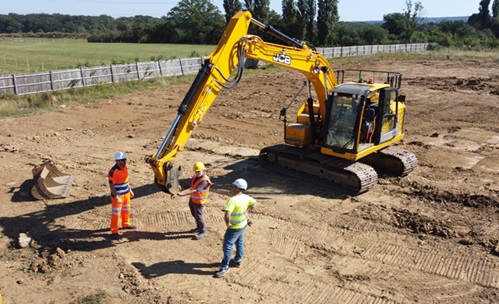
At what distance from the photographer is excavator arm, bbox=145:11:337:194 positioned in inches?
331

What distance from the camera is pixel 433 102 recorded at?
21047 millimetres

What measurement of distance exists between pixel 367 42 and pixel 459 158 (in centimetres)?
5424

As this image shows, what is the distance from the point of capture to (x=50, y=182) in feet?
35.4

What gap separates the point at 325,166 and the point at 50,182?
21.8ft

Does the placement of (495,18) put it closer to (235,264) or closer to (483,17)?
(483,17)

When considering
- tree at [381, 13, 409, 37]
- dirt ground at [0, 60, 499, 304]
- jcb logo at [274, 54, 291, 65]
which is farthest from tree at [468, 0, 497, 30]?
jcb logo at [274, 54, 291, 65]

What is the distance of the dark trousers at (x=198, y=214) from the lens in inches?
321

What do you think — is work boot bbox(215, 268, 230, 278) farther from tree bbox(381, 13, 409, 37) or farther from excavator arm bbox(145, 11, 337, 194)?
tree bbox(381, 13, 409, 37)

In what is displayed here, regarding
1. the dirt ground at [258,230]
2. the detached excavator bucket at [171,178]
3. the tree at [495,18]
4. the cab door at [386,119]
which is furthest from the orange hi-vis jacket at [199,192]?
the tree at [495,18]

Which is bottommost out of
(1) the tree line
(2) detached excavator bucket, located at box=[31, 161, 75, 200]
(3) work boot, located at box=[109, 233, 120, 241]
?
(3) work boot, located at box=[109, 233, 120, 241]

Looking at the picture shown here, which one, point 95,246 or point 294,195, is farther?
point 294,195

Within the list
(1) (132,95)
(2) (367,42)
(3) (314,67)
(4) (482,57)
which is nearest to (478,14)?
(2) (367,42)

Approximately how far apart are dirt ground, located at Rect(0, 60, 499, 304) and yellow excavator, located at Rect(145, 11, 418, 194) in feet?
1.71

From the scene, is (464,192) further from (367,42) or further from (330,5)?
(367,42)
